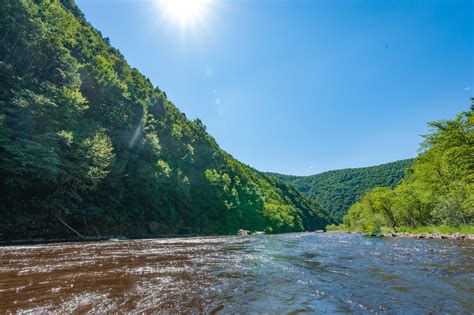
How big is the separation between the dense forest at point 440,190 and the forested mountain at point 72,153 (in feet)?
124

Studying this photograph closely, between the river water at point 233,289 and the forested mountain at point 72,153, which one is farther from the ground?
the forested mountain at point 72,153

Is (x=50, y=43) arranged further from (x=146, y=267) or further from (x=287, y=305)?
(x=287, y=305)

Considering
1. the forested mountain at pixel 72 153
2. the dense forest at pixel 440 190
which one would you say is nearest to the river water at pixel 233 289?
the forested mountain at pixel 72 153

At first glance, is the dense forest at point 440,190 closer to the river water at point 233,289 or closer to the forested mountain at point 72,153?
the river water at point 233,289

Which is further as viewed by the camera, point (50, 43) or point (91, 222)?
point (50, 43)

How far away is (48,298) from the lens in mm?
5422

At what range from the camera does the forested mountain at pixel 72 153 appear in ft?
85.1

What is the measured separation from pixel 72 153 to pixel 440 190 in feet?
172

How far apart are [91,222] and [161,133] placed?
41499 millimetres

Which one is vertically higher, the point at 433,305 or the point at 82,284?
the point at 82,284

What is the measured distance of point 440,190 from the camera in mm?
43906

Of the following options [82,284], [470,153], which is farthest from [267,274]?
[470,153]

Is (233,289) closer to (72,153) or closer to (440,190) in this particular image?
(72,153)

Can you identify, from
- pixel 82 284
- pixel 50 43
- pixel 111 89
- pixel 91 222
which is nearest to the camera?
pixel 82 284
